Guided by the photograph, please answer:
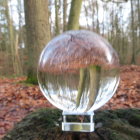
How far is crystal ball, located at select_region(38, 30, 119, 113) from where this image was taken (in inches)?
49.3

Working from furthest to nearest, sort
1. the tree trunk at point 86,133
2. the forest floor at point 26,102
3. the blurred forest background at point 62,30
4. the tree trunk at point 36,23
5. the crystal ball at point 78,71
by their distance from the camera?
the blurred forest background at point 62,30 < the tree trunk at point 36,23 < the forest floor at point 26,102 < the tree trunk at point 86,133 < the crystal ball at point 78,71

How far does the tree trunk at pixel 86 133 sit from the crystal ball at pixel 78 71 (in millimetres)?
161

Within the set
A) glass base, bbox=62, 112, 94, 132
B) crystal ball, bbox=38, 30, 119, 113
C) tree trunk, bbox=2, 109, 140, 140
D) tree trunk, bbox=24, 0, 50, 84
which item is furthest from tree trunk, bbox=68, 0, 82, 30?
glass base, bbox=62, 112, 94, 132

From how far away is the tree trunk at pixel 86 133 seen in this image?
1.38 m

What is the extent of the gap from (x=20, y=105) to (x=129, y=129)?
3.60 meters

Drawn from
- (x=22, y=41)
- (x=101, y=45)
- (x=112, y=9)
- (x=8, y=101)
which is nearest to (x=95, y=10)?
(x=112, y=9)

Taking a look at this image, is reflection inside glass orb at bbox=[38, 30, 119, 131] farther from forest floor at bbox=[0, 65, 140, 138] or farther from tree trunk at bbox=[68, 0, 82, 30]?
tree trunk at bbox=[68, 0, 82, 30]

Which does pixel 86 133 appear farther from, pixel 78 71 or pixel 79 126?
pixel 78 71

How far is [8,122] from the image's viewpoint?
155 inches

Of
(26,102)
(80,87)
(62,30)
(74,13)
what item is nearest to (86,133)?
(80,87)

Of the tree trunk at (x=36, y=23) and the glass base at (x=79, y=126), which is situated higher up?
the tree trunk at (x=36, y=23)

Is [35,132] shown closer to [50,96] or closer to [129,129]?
[50,96]

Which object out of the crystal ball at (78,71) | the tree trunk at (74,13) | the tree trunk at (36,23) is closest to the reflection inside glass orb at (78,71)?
the crystal ball at (78,71)

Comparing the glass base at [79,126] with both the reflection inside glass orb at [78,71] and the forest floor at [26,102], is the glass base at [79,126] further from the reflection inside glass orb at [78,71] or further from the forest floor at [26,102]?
the forest floor at [26,102]
